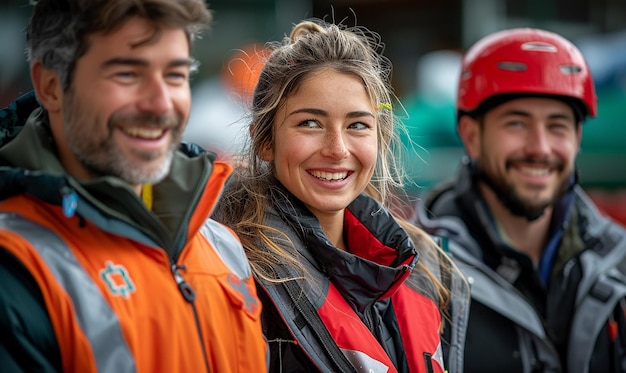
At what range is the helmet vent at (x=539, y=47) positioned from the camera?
445 centimetres

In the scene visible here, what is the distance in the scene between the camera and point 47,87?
7.50 ft

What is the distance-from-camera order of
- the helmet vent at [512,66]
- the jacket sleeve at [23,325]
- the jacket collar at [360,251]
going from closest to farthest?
the jacket sleeve at [23,325] < the jacket collar at [360,251] < the helmet vent at [512,66]

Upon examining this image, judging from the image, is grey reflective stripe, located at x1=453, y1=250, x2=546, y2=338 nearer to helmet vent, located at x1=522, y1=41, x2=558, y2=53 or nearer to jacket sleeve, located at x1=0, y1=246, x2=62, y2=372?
helmet vent, located at x1=522, y1=41, x2=558, y2=53

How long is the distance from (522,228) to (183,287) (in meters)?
2.56

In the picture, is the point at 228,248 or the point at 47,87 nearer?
the point at 47,87

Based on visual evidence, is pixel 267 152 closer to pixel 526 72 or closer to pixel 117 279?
pixel 117 279

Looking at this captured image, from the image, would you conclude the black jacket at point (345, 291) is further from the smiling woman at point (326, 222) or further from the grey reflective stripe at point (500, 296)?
the grey reflective stripe at point (500, 296)

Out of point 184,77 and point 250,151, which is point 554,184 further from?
point 184,77

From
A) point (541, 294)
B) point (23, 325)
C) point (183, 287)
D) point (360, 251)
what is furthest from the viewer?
point (541, 294)

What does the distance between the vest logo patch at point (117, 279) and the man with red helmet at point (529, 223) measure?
7.05 feet

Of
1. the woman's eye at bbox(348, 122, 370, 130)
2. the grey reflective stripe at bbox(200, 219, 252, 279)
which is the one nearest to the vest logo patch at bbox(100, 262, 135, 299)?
the grey reflective stripe at bbox(200, 219, 252, 279)

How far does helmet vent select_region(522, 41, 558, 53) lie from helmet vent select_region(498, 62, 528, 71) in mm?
119

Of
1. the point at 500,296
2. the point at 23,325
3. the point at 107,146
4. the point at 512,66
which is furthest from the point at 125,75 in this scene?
the point at 512,66

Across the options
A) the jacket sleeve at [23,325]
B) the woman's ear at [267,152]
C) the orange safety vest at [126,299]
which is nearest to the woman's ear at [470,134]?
the woman's ear at [267,152]
